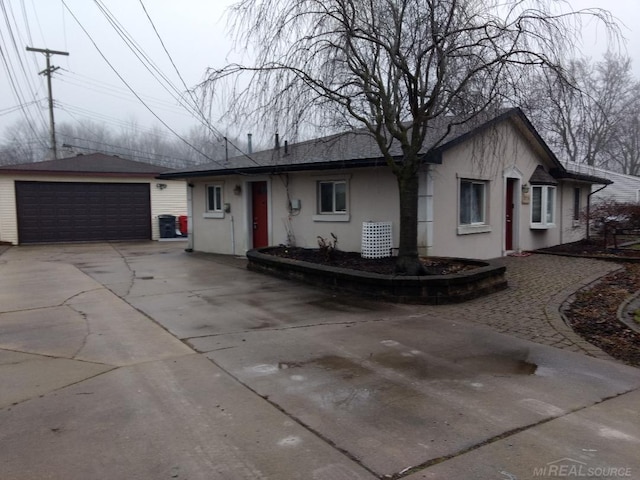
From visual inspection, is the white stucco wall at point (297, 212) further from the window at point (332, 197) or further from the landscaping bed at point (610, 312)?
the landscaping bed at point (610, 312)

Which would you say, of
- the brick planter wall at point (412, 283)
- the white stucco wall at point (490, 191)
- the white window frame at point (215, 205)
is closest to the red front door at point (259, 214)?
the white window frame at point (215, 205)

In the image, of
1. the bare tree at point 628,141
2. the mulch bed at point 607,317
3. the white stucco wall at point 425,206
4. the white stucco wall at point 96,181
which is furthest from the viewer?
the bare tree at point 628,141

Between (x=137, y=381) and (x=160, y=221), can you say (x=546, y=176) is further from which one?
(x=160, y=221)

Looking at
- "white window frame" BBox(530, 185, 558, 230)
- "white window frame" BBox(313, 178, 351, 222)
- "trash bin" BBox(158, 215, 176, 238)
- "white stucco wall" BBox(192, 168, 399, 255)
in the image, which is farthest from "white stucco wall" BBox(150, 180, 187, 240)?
"white window frame" BBox(530, 185, 558, 230)

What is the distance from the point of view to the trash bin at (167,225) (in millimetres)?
21797

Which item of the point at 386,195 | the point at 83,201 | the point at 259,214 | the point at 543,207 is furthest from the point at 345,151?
the point at 83,201

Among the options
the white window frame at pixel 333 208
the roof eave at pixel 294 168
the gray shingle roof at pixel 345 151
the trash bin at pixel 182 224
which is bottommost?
the trash bin at pixel 182 224

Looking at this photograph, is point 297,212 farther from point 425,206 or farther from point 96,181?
point 96,181

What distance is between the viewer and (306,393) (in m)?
4.25

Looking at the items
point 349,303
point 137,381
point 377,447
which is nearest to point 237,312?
point 349,303

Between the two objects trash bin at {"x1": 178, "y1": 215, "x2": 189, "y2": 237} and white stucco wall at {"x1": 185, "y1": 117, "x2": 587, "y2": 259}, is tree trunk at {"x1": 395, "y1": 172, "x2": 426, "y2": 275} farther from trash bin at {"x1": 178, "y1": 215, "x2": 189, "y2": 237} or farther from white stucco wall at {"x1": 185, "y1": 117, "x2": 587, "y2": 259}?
trash bin at {"x1": 178, "y1": 215, "x2": 189, "y2": 237}

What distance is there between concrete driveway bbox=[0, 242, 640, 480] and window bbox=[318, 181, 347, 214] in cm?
457

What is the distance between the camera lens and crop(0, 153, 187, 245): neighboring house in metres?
19.8

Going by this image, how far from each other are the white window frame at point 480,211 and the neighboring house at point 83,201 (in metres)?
14.5
